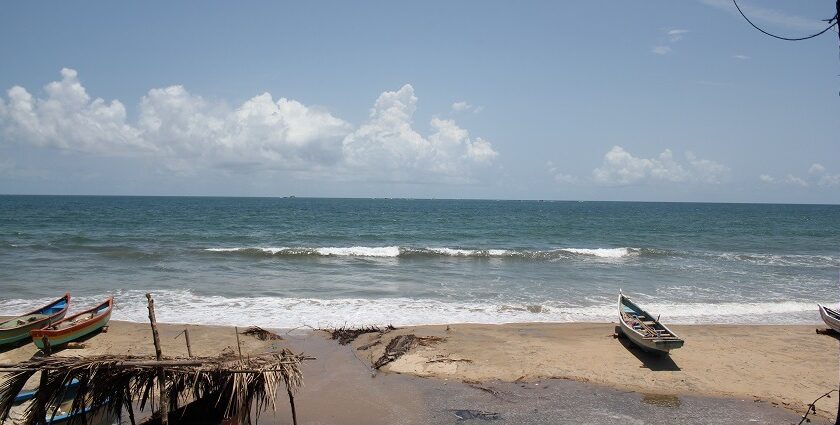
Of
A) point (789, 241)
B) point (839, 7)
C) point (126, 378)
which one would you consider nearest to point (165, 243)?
point (126, 378)

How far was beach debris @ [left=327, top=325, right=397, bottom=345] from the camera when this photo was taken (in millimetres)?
13151

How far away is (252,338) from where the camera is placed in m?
13.1

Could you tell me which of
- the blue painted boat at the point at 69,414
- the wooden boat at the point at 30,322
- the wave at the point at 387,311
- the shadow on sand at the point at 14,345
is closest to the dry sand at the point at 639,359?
the wave at the point at 387,311

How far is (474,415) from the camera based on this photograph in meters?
9.02

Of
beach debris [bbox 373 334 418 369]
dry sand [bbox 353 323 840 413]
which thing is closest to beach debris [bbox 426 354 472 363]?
dry sand [bbox 353 323 840 413]

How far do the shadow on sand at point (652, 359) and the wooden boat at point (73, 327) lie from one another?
47.5 ft

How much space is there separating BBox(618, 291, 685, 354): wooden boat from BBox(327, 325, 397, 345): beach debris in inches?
261

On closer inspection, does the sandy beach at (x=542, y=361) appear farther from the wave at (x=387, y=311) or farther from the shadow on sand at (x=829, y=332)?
the wave at (x=387, y=311)

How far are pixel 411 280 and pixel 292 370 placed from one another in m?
15.9

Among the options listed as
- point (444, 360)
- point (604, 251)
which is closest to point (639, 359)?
point (444, 360)

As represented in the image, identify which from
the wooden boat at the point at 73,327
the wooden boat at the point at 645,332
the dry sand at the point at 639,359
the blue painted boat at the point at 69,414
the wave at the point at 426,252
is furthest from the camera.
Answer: the wave at the point at 426,252

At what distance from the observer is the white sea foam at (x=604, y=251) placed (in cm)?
3222

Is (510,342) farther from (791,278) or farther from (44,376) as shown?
(791,278)

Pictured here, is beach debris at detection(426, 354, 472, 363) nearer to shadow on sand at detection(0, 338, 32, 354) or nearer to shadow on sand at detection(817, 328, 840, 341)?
shadow on sand at detection(0, 338, 32, 354)
